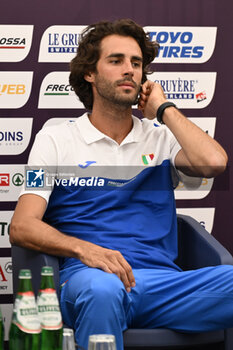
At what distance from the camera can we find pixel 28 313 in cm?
151

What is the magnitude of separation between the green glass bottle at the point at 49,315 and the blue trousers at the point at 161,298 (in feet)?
1.78

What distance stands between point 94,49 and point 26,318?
1690 mm

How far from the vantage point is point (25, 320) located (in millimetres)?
1514

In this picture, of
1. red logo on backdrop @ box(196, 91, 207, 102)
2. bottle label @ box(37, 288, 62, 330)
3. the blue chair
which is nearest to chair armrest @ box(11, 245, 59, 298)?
the blue chair

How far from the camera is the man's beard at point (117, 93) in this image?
2.76 m

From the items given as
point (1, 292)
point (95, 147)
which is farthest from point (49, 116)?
point (1, 292)

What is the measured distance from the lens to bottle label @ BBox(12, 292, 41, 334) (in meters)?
1.51

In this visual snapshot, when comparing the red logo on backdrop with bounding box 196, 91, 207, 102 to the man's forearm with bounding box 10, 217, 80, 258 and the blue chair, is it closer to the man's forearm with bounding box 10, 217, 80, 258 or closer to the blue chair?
the blue chair

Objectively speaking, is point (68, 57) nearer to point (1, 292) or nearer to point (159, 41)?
point (159, 41)

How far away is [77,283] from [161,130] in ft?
3.05

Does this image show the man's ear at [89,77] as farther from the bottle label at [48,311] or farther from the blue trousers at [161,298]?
the bottle label at [48,311]

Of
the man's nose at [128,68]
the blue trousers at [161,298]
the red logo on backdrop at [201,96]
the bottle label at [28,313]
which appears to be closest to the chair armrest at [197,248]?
the blue trousers at [161,298]

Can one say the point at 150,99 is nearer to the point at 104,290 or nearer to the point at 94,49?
the point at 94,49

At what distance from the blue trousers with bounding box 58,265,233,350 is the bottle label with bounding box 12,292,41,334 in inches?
24.1
